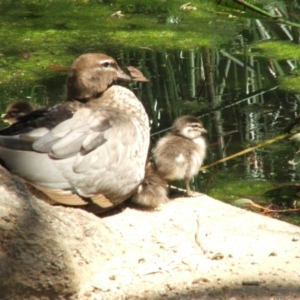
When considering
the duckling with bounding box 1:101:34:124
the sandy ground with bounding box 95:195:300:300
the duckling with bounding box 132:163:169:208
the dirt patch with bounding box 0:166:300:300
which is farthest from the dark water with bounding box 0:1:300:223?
the dirt patch with bounding box 0:166:300:300

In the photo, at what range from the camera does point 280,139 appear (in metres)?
5.73

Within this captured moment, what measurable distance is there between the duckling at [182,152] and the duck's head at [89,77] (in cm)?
51

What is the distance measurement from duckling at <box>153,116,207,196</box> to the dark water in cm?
37

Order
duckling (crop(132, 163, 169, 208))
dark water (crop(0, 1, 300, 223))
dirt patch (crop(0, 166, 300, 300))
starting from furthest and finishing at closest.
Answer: dark water (crop(0, 1, 300, 223)) → duckling (crop(132, 163, 169, 208)) → dirt patch (crop(0, 166, 300, 300))

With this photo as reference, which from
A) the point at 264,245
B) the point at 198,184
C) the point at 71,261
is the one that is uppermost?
the point at 71,261

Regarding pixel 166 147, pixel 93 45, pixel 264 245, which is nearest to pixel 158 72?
pixel 93 45

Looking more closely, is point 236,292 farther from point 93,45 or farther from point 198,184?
point 93,45

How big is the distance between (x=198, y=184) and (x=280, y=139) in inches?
30.8

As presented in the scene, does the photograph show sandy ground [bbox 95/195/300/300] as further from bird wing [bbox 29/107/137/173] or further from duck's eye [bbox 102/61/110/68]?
duck's eye [bbox 102/61/110/68]

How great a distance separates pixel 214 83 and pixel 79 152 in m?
2.73

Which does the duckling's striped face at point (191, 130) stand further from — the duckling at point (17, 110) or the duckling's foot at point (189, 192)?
the duckling at point (17, 110)

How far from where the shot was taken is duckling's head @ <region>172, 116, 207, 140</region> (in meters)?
5.00

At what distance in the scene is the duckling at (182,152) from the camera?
472cm

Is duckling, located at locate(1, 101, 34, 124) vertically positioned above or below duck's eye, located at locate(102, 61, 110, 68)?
below
